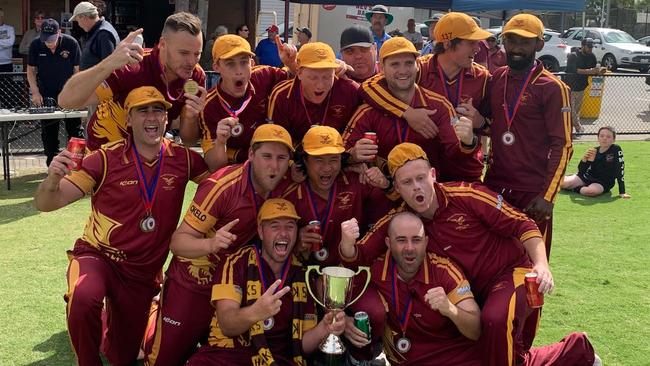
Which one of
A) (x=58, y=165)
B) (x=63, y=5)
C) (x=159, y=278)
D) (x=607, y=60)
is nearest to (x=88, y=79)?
(x=58, y=165)

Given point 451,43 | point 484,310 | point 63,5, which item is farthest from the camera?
point 63,5

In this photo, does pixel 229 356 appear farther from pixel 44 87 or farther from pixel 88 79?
pixel 44 87

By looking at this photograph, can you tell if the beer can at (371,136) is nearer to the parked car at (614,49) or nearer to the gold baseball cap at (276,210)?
the gold baseball cap at (276,210)

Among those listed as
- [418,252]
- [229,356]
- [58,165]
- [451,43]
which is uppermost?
[451,43]

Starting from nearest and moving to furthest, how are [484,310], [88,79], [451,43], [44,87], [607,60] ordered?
[484,310], [88,79], [451,43], [44,87], [607,60]

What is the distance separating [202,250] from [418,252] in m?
1.35

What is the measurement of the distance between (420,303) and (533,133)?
1.62m

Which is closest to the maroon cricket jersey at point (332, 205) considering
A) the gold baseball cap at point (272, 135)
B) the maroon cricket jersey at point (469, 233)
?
the maroon cricket jersey at point (469, 233)

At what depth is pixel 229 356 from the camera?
436cm

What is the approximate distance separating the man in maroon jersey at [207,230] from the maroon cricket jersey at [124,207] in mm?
240

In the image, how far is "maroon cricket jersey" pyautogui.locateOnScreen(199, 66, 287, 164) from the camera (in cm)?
522

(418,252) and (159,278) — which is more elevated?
(418,252)

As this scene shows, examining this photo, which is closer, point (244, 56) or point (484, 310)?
point (484, 310)

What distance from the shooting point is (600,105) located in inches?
641
